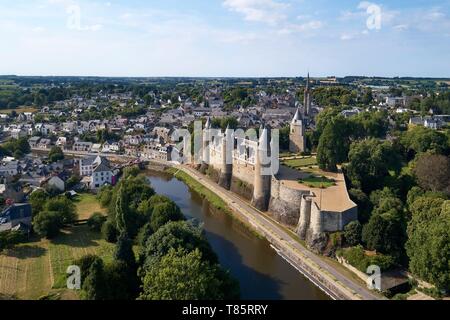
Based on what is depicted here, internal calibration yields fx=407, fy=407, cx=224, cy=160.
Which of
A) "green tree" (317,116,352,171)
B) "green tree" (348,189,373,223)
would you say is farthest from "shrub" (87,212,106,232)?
"green tree" (317,116,352,171)

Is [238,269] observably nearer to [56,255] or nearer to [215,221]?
→ [215,221]

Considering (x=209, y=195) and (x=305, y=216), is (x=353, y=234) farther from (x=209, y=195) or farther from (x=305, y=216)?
(x=209, y=195)

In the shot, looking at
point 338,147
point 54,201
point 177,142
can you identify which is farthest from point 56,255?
point 177,142

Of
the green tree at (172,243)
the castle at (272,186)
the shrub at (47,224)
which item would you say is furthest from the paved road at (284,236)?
the shrub at (47,224)

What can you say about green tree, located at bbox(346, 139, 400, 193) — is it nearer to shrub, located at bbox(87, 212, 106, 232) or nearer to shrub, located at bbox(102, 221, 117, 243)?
shrub, located at bbox(102, 221, 117, 243)

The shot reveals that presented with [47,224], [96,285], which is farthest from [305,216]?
[47,224]
